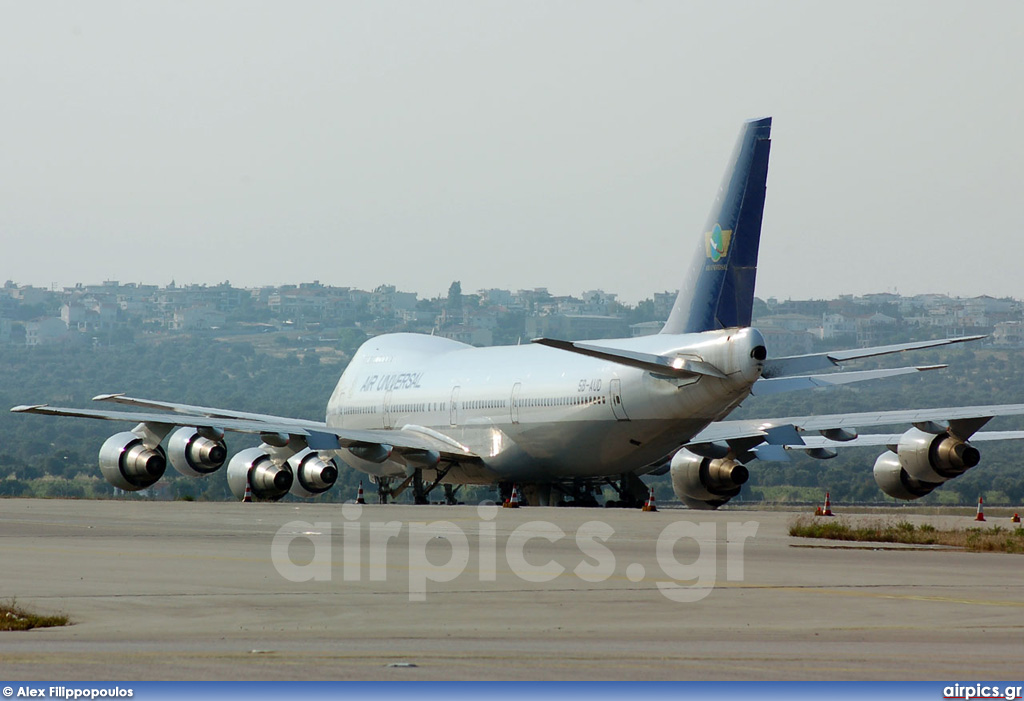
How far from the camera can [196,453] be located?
43.5m

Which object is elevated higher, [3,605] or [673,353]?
[673,353]

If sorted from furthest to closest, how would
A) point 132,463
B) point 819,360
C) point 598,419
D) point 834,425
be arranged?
point 132,463
point 598,419
point 834,425
point 819,360

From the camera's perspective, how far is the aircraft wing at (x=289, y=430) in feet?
131

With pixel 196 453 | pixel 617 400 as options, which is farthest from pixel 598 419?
pixel 196 453

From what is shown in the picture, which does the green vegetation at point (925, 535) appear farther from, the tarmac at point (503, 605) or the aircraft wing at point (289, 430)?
the aircraft wing at point (289, 430)

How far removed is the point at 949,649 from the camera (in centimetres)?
1055

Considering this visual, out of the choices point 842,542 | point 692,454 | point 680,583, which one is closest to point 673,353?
point 692,454

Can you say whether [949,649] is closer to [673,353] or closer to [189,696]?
[189,696]

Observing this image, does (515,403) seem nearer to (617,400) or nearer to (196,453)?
(617,400)

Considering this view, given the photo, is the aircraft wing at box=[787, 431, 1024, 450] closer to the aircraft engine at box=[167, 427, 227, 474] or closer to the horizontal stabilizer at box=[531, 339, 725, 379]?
the horizontal stabilizer at box=[531, 339, 725, 379]

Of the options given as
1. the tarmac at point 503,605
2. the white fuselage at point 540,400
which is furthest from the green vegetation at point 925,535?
the white fuselage at point 540,400

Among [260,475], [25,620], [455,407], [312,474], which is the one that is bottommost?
[312,474]

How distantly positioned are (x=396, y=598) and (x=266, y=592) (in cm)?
144

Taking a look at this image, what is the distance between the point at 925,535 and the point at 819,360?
7.79m
